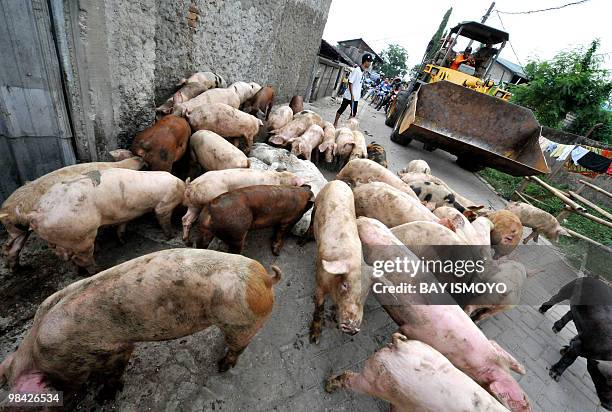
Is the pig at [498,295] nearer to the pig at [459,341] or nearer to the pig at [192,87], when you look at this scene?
the pig at [459,341]

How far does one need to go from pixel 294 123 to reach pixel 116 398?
5904mm

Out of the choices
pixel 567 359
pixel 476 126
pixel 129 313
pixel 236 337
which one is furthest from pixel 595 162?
pixel 129 313

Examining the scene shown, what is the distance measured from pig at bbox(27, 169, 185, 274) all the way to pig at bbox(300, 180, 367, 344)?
1849 millimetres

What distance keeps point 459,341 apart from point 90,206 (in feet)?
11.5

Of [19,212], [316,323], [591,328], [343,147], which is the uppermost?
[19,212]

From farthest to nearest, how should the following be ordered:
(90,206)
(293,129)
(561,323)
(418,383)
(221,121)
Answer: (293,129), (221,121), (561,323), (90,206), (418,383)

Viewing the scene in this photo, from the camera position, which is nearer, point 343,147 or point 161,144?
point 161,144

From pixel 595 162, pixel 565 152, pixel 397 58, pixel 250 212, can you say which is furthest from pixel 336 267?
pixel 397 58

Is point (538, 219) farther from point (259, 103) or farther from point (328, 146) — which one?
point (259, 103)

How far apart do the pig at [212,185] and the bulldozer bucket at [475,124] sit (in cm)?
594

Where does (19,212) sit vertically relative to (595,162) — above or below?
below

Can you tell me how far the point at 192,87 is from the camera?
17.2 ft

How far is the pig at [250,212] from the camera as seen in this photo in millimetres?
3072

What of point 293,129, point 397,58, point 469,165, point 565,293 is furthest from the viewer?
point 397,58
